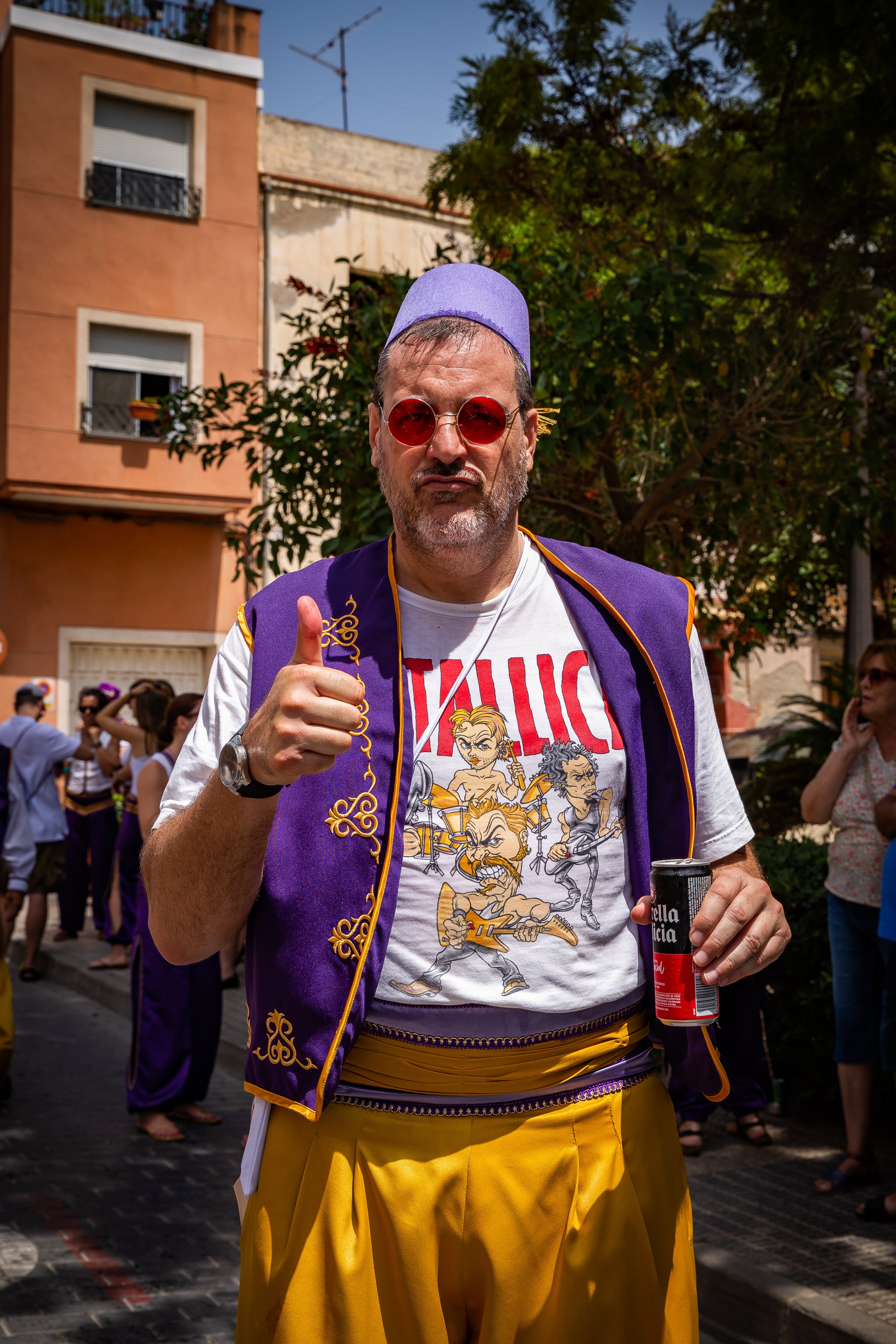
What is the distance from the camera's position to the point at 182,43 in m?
19.6

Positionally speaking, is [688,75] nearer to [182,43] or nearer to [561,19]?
[561,19]

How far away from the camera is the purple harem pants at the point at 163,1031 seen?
6.53 metres

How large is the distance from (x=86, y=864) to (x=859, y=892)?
8977mm

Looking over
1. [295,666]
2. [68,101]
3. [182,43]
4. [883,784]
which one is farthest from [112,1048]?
[182,43]

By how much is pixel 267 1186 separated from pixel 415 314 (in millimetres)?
1496

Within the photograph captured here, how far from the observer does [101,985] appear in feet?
32.6

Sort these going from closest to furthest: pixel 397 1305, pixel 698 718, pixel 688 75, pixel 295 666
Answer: pixel 295 666 → pixel 397 1305 → pixel 698 718 → pixel 688 75

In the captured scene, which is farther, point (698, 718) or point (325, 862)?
point (698, 718)

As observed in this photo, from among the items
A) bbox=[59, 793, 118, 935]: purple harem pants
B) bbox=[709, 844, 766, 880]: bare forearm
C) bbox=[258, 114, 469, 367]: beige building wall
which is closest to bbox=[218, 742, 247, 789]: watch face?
bbox=[709, 844, 766, 880]: bare forearm

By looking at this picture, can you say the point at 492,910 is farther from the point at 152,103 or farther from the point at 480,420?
the point at 152,103

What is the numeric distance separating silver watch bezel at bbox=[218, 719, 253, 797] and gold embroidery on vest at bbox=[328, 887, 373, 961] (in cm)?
32

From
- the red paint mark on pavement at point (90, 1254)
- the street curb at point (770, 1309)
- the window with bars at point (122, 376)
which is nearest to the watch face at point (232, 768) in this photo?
the street curb at point (770, 1309)

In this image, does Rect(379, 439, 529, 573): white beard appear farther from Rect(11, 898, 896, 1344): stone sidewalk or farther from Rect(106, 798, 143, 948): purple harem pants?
Rect(106, 798, 143, 948): purple harem pants

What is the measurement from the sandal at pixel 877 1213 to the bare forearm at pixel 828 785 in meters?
1.48
